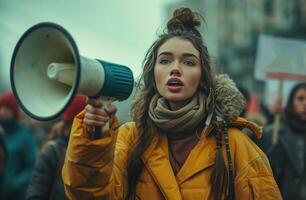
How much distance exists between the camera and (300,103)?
6.37 metres

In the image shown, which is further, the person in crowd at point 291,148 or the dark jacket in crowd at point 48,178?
the person in crowd at point 291,148

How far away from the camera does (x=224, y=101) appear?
11.7 ft

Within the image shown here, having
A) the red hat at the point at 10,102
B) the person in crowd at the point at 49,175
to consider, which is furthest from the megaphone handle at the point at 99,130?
the red hat at the point at 10,102

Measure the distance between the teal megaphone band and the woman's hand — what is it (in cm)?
5

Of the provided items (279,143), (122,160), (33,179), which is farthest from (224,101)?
(279,143)

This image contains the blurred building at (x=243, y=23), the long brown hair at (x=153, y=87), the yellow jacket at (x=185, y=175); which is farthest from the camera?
the blurred building at (x=243, y=23)

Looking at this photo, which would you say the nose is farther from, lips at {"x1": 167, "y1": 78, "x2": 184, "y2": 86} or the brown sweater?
the brown sweater

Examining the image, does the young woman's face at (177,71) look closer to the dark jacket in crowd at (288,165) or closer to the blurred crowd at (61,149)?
the blurred crowd at (61,149)

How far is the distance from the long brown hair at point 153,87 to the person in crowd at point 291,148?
7.28 ft

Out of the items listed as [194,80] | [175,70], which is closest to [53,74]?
[175,70]

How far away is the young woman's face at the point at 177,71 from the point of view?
3.51 m

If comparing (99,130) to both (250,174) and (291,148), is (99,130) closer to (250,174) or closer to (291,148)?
(250,174)

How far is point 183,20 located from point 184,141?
69 centimetres

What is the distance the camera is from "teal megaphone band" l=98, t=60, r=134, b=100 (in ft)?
9.55
